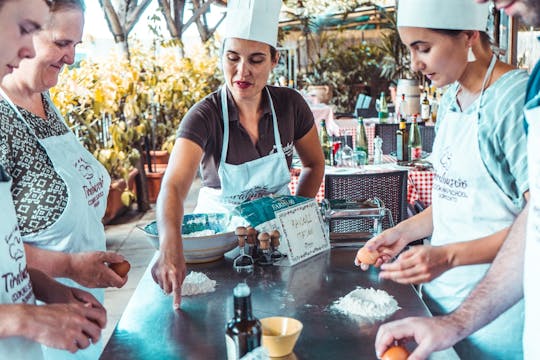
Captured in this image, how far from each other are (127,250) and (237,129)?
3147 millimetres

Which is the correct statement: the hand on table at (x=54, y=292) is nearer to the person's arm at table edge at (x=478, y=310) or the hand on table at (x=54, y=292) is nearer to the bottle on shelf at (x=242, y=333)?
the bottle on shelf at (x=242, y=333)

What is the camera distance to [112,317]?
3.81 metres

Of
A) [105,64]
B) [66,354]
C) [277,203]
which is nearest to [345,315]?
[277,203]

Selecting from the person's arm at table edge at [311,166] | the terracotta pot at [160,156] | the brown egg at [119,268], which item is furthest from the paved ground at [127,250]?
the brown egg at [119,268]

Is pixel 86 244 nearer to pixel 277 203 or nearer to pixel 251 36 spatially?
pixel 277 203

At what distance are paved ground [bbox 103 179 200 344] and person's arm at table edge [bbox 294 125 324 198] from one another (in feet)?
5.04

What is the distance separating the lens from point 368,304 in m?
1.53

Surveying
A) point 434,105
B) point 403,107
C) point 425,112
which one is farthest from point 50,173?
point 434,105

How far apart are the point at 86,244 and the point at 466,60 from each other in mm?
1394

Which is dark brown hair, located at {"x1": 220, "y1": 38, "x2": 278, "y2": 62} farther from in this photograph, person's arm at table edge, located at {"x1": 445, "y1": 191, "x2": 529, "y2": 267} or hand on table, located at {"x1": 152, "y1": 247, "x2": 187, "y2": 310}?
person's arm at table edge, located at {"x1": 445, "y1": 191, "x2": 529, "y2": 267}

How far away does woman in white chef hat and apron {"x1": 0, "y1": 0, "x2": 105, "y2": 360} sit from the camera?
1172 millimetres

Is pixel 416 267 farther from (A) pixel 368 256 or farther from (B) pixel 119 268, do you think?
(B) pixel 119 268

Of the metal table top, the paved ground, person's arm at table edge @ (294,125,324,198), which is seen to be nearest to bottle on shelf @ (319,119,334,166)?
the paved ground

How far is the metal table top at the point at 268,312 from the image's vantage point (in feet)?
4.43
